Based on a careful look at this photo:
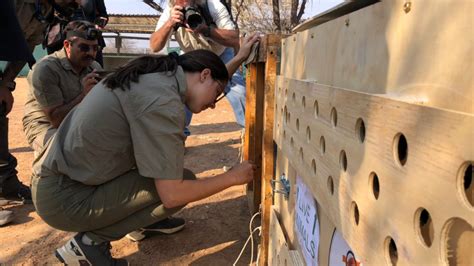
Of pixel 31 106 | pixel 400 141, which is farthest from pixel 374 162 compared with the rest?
pixel 31 106

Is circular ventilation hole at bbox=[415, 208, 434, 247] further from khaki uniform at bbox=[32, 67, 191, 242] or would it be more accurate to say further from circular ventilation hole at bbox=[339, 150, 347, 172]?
khaki uniform at bbox=[32, 67, 191, 242]

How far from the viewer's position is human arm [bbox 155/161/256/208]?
1789mm

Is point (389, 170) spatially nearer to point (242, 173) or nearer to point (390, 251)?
point (390, 251)

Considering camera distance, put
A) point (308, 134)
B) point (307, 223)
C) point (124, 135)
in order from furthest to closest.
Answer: point (124, 135) < point (307, 223) < point (308, 134)

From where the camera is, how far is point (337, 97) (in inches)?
33.6

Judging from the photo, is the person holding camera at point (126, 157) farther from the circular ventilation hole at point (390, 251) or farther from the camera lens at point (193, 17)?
the circular ventilation hole at point (390, 251)

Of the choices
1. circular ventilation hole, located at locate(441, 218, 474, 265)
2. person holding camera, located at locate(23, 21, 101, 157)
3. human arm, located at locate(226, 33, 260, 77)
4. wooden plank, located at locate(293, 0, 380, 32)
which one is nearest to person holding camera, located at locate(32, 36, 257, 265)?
human arm, located at locate(226, 33, 260, 77)

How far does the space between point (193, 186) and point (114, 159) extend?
40cm

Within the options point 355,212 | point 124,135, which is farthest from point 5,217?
point 355,212

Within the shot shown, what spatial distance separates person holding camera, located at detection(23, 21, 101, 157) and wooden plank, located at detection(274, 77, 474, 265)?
2273mm

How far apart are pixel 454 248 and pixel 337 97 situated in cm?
42

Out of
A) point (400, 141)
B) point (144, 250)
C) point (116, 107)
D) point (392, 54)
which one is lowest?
point (144, 250)

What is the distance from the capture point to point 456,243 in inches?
19.5

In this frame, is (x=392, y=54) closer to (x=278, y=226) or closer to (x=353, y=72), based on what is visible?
(x=353, y=72)
